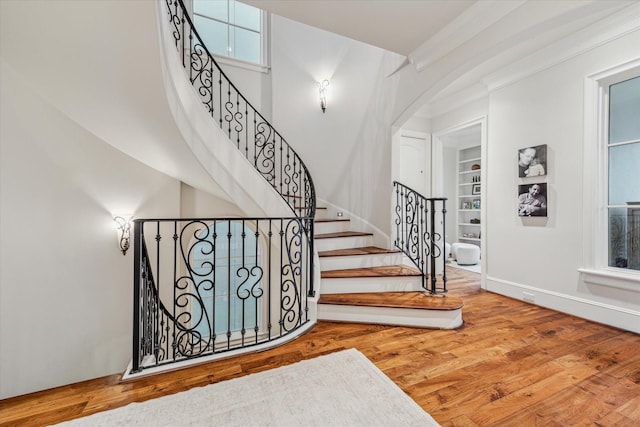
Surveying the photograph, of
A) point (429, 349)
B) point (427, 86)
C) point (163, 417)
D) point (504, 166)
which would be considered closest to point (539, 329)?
point (429, 349)

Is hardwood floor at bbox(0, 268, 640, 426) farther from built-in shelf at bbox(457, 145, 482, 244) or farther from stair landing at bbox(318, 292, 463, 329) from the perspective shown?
built-in shelf at bbox(457, 145, 482, 244)

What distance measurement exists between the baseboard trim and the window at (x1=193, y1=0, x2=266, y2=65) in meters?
5.07

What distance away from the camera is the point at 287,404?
1491 mm

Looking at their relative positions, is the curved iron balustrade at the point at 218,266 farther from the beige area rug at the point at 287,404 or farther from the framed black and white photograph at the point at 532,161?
the framed black and white photograph at the point at 532,161

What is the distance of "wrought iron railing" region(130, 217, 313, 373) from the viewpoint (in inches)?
76.7

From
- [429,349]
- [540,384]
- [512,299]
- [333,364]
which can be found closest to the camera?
[540,384]

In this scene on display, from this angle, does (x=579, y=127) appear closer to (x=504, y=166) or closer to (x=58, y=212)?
(x=504, y=166)

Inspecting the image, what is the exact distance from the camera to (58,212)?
2723 millimetres

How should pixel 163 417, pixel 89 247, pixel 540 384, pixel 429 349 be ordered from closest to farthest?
pixel 163 417, pixel 540 384, pixel 429 349, pixel 89 247

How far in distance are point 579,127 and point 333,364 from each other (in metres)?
3.39

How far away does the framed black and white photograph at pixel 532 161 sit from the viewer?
121 inches

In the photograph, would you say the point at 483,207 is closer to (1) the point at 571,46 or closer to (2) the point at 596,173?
(2) the point at 596,173

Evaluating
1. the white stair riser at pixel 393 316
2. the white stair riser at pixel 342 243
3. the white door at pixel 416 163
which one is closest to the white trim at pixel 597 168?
the white stair riser at pixel 393 316

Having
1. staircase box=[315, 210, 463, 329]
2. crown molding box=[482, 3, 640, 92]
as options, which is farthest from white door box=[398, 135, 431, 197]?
staircase box=[315, 210, 463, 329]
